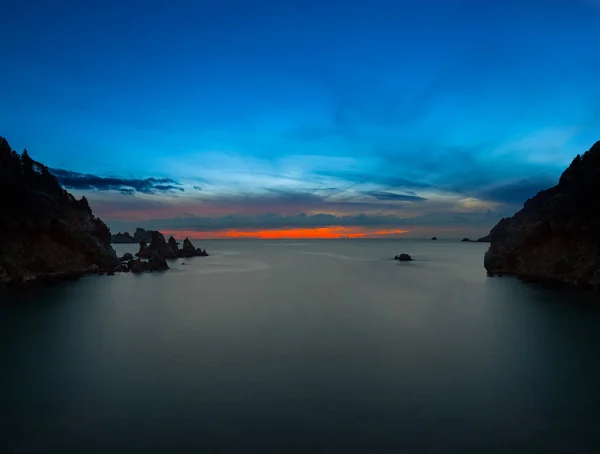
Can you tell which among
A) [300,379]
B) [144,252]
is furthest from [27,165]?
[300,379]

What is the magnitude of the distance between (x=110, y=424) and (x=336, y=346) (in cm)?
1082

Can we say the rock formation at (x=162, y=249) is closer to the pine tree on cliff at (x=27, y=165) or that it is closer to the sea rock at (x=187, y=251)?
the sea rock at (x=187, y=251)

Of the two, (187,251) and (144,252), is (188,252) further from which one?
(144,252)

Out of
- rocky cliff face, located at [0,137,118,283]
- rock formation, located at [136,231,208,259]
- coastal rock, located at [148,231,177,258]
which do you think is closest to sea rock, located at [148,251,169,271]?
rocky cliff face, located at [0,137,118,283]

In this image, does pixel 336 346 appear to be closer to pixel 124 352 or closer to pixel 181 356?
pixel 181 356

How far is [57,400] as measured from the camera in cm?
1170

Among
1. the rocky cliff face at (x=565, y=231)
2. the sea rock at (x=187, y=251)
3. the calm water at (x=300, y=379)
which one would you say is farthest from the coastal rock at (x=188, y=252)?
the rocky cliff face at (x=565, y=231)

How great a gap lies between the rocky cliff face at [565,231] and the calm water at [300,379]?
921cm

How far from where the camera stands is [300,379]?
13.6m

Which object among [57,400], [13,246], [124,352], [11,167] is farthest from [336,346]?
[11,167]

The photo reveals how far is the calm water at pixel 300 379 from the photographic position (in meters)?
9.38

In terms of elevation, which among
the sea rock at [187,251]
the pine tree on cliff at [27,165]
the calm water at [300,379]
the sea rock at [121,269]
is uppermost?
the pine tree on cliff at [27,165]

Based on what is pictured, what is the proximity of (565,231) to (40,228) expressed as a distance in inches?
2357

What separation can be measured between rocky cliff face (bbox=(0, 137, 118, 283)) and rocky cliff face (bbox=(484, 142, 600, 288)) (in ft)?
192
